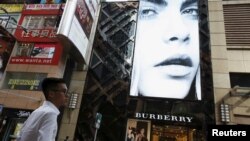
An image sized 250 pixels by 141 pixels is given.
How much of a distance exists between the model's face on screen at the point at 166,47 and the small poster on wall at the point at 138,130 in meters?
1.35

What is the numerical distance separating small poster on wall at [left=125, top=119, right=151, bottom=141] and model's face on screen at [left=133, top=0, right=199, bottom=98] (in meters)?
1.35

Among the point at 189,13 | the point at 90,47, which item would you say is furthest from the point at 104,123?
the point at 189,13

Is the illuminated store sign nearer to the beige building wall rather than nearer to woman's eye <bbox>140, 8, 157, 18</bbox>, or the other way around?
the beige building wall

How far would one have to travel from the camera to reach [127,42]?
12977 millimetres

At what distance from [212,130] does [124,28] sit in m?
11.1

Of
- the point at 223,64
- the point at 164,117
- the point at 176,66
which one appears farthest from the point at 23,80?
the point at 223,64

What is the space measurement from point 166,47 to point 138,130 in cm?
444

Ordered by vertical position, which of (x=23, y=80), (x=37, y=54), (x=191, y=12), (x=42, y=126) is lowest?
(x=42, y=126)

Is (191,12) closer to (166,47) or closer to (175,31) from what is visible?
(175,31)

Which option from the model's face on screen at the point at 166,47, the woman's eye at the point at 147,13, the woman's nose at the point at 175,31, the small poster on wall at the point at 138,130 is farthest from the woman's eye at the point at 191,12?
the small poster on wall at the point at 138,130

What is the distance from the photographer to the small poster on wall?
1048 centimetres

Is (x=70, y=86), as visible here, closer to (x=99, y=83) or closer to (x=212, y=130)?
(x=99, y=83)

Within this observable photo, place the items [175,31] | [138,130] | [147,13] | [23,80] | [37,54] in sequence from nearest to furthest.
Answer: [138,130] → [23,80] → [175,31] → [37,54] → [147,13]

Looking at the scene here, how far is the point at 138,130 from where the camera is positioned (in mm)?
10672
